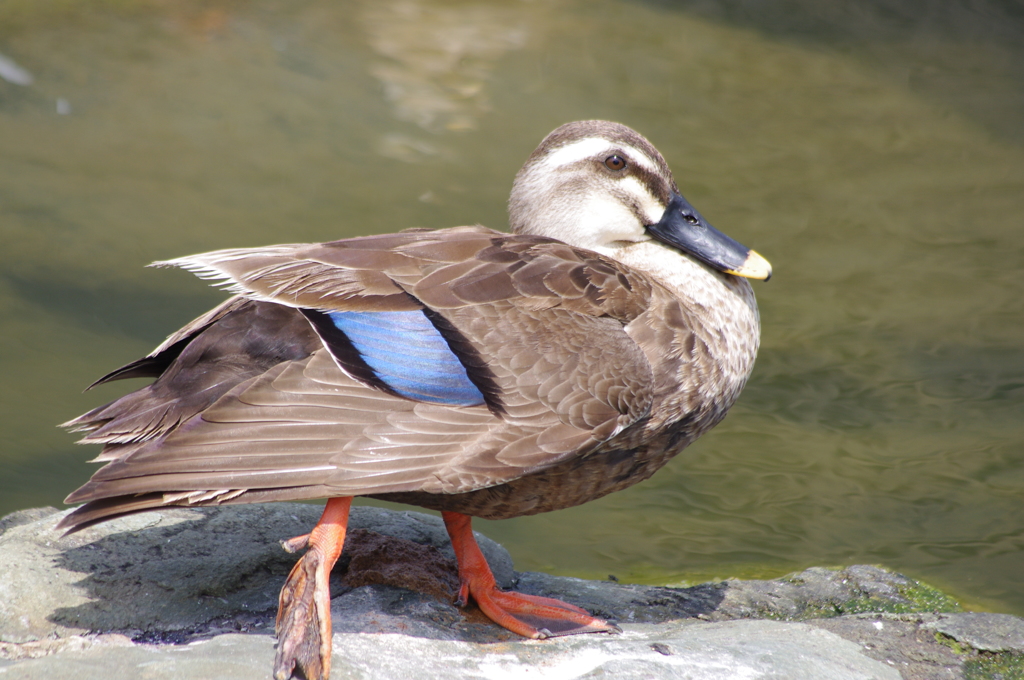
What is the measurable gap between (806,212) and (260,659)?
A: 6.40m

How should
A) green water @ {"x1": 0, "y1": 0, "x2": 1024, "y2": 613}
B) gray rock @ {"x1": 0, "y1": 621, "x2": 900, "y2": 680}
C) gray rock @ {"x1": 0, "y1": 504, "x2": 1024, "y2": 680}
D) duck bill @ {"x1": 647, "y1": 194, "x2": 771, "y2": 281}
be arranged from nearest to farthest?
gray rock @ {"x1": 0, "y1": 621, "x2": 900, "y2": 680}
gray rock @ {"x1": 0, "y1": 504, "x2": 1024, "y2": 680}
duck bill @ {"x1": 647, "y1": 194, "x2": 771, "y2": 281}
green water @ {"x1": 0, "y1": 0, "x2": 1024, "y2": 613}

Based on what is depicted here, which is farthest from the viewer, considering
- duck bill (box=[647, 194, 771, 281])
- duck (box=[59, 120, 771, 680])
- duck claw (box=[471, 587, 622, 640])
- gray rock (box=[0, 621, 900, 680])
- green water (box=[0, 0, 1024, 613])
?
green water (box=[0, 0, 1024, 613])

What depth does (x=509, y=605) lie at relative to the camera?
3.41m

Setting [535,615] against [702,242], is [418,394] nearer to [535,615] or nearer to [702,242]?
[535,615]

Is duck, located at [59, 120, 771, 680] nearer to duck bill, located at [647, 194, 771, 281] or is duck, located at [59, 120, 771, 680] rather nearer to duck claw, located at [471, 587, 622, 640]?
duck claw, located at [471, 587, 622, 640]

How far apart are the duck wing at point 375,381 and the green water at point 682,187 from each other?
2159 millimetres

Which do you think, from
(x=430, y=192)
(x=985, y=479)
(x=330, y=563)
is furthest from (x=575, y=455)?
(x=430, y=192)

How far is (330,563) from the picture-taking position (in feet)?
9.74

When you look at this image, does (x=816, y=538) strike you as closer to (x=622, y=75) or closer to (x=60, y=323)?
(x=60, y=323)

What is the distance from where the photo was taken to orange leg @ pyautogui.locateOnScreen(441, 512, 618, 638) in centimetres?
331

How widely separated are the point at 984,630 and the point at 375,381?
7.29 feet

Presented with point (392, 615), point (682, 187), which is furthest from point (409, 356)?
point (682, 187)

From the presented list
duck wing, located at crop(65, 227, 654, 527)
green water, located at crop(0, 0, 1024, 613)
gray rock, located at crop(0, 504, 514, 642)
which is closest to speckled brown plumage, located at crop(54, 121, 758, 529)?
duck wing, located at crop(65, 227, 654, 527)

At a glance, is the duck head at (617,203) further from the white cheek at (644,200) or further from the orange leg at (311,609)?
the orange leg at (311,609)
